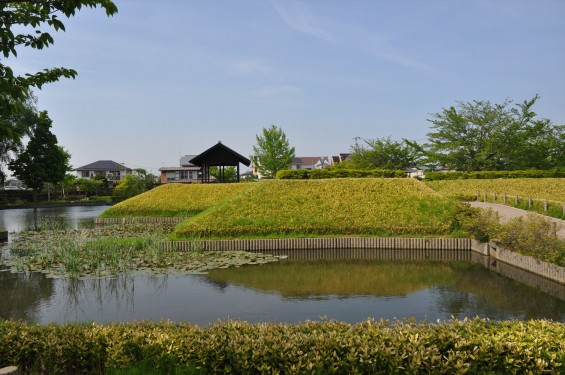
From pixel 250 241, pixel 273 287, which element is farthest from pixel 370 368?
pixel 250 241

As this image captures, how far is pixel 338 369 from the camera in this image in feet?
17.9

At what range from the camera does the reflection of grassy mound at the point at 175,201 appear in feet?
108

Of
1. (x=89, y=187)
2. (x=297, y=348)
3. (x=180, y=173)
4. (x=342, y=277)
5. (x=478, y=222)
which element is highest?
(x=180, y=173)

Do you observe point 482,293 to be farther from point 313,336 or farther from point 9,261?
point 9,261

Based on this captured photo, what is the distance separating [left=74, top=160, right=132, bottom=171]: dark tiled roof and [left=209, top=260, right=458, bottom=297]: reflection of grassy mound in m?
91.6

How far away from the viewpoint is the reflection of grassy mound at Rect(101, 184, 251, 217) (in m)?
32.8

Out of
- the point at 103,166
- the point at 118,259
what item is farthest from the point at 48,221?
the point at 103,166

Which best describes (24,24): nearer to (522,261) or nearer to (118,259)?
(118,259)

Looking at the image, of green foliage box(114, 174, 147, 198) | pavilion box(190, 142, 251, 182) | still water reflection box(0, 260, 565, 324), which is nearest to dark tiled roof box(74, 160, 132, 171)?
green foliage box(114, 174, 147, 198)

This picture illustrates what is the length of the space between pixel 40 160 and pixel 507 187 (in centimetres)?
5382

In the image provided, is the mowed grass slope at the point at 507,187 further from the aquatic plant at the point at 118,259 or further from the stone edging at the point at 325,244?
the aquatic plant at the point at 118,259

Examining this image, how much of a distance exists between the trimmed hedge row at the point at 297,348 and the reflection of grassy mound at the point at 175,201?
24847mm

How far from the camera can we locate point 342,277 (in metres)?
13.9

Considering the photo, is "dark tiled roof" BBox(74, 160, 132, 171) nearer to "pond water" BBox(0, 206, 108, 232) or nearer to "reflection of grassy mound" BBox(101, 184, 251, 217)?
"pond water" BBox(0, 206, 108, 232)
